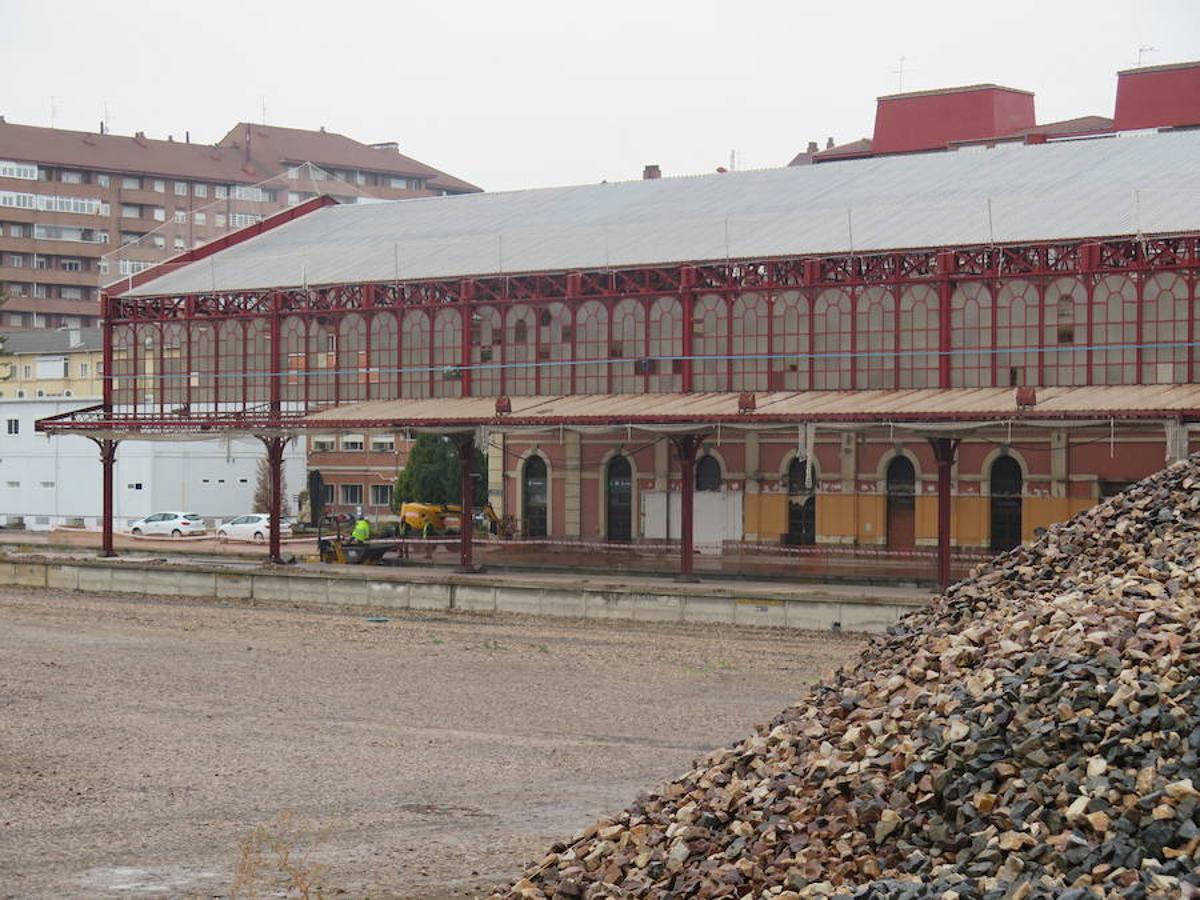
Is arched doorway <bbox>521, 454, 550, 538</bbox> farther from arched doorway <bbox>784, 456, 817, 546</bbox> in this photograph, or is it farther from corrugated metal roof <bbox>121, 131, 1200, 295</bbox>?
arched doorway <bbox>784, 456, 817, 546</bbox>

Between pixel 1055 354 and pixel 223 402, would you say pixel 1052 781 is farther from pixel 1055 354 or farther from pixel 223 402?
pixel 223 402

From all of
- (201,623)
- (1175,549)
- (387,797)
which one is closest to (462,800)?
(387,797)

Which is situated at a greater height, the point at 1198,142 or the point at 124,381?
the point at 1198,142

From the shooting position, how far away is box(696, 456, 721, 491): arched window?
53.6 m

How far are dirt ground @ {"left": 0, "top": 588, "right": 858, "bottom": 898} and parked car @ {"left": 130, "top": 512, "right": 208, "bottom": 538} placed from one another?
110 feet

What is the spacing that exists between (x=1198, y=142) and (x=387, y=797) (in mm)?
36005

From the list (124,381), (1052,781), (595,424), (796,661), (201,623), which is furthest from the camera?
(124,381)

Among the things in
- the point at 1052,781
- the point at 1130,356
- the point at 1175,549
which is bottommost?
the point at 1052,781

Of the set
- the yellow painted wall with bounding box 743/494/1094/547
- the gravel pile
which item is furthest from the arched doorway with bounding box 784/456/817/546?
the gravel pile

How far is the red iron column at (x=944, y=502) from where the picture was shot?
129ft

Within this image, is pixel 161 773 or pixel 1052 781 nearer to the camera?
pixel 1052 781

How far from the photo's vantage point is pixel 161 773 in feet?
67.6

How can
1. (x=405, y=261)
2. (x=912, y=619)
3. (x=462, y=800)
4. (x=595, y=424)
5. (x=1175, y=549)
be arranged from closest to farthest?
(x=1175, y=549) → (x=912, y=619) → (x=462, y=800) → (x=595, y=424) → (x=405, y=261)

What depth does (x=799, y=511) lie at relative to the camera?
5203 cm
